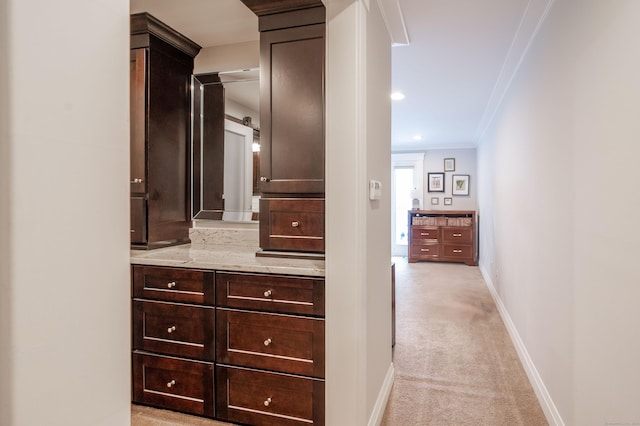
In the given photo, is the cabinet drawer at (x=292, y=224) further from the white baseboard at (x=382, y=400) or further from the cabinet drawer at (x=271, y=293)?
the white baseboard at (x=382, y=400)

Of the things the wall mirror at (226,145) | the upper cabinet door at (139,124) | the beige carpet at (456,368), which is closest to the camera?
the beige carpet at (456,368)

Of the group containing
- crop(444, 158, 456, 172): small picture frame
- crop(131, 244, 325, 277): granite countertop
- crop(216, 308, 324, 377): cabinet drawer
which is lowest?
crop(216, 308, 324, 377): cabinet drawer

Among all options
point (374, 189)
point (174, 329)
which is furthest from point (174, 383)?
point (374, 189)

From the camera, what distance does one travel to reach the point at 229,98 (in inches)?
108

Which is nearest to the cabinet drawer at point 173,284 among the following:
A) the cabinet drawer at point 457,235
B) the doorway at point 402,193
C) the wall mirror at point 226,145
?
the wall mirror at point 226,145

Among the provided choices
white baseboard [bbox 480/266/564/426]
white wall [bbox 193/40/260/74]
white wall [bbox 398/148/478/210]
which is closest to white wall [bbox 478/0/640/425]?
white baseboard [bbox 480/266/564/426]

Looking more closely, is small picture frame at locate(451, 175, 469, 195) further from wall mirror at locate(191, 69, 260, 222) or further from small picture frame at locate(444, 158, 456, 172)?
wall mirror at locate(191, 69, 260, 222)

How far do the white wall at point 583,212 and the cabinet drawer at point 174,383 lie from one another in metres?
1.80

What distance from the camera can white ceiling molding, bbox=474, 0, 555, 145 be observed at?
7.32 feet

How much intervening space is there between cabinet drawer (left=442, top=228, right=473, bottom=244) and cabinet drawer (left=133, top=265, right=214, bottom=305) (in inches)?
250

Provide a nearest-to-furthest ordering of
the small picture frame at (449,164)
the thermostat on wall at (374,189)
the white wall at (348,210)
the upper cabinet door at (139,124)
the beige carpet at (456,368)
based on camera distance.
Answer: the white wall at (348,210), the thermostat on wall at (374,189), the beige carpet at (456,368), the upper cabinet door at (139,124), the small picture frame at (449,164)

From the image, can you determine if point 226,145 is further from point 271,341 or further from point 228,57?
point 271,341

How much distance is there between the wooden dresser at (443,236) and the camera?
7.42 m

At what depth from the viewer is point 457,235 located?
7.47m
